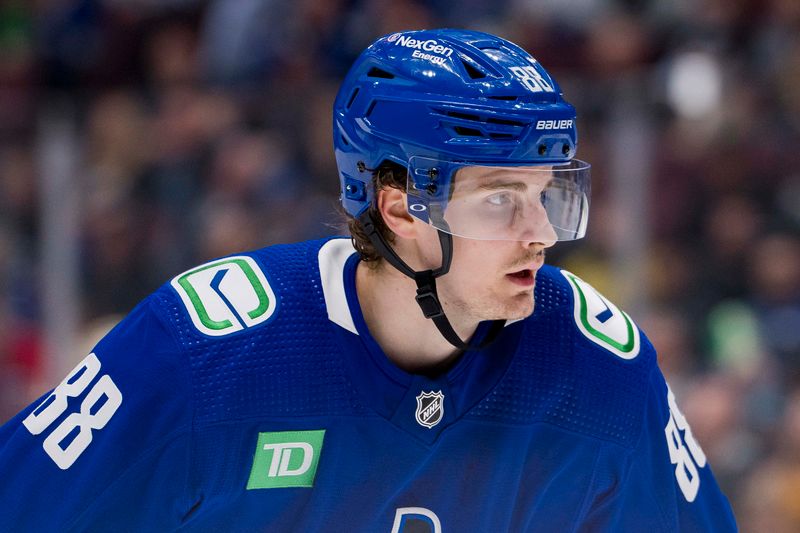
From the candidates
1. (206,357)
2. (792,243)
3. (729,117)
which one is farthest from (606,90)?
(206,357)

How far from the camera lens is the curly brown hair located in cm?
250

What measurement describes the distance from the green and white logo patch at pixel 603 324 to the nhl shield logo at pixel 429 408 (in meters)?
0.36

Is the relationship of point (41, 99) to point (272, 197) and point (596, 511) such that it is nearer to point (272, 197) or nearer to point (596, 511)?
point (272, 197)

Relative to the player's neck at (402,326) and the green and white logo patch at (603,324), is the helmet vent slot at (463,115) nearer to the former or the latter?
the player's neck at (402,326)

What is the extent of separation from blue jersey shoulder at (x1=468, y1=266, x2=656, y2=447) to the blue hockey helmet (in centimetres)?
22

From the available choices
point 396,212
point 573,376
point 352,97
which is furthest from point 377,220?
point 573,376

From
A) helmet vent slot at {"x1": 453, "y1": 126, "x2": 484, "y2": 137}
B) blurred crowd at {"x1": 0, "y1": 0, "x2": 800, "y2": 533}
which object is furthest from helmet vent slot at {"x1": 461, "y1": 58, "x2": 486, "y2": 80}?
blurred crowd at {"x1": 0, "y1": 0, "x2": 800, "y2": 533}

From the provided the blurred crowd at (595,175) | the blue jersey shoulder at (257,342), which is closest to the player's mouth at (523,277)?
the blue jersey shoulder at (257,342)

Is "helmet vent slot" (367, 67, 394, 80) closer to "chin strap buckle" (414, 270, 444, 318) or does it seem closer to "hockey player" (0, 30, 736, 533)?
"hockey player" (0, 30, 736, 533)

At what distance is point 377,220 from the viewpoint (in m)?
2.59

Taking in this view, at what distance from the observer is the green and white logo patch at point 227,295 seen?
2.46 meters

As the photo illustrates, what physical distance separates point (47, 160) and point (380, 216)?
9.11 feet

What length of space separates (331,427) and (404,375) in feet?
0.60

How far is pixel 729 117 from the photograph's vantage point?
4598mm
